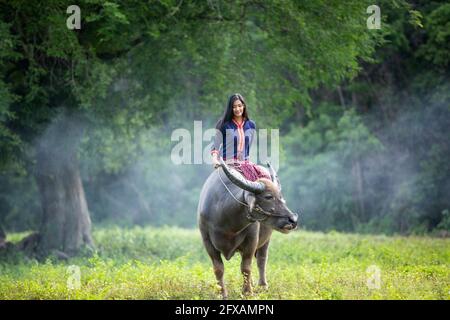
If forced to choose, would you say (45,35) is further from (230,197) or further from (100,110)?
(230,197)

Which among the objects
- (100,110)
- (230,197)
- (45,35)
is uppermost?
(45,35)

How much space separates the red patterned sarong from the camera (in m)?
10.0

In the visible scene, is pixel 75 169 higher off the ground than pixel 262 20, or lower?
lower

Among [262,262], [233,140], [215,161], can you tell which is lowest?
[262,262]

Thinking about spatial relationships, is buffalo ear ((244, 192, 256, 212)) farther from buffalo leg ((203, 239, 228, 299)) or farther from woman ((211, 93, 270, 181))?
buffalo leg ((203, 239, 228, 299))

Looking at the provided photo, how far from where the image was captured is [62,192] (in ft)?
67.8

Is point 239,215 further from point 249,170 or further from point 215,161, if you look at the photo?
point 215,161

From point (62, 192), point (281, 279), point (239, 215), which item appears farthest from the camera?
point (62, 192)

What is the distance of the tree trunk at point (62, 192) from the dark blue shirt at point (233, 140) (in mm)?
9895

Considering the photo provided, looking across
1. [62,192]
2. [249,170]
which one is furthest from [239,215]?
[62,192]

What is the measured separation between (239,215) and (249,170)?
2.19ft

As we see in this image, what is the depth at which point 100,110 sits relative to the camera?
19.3 meters
